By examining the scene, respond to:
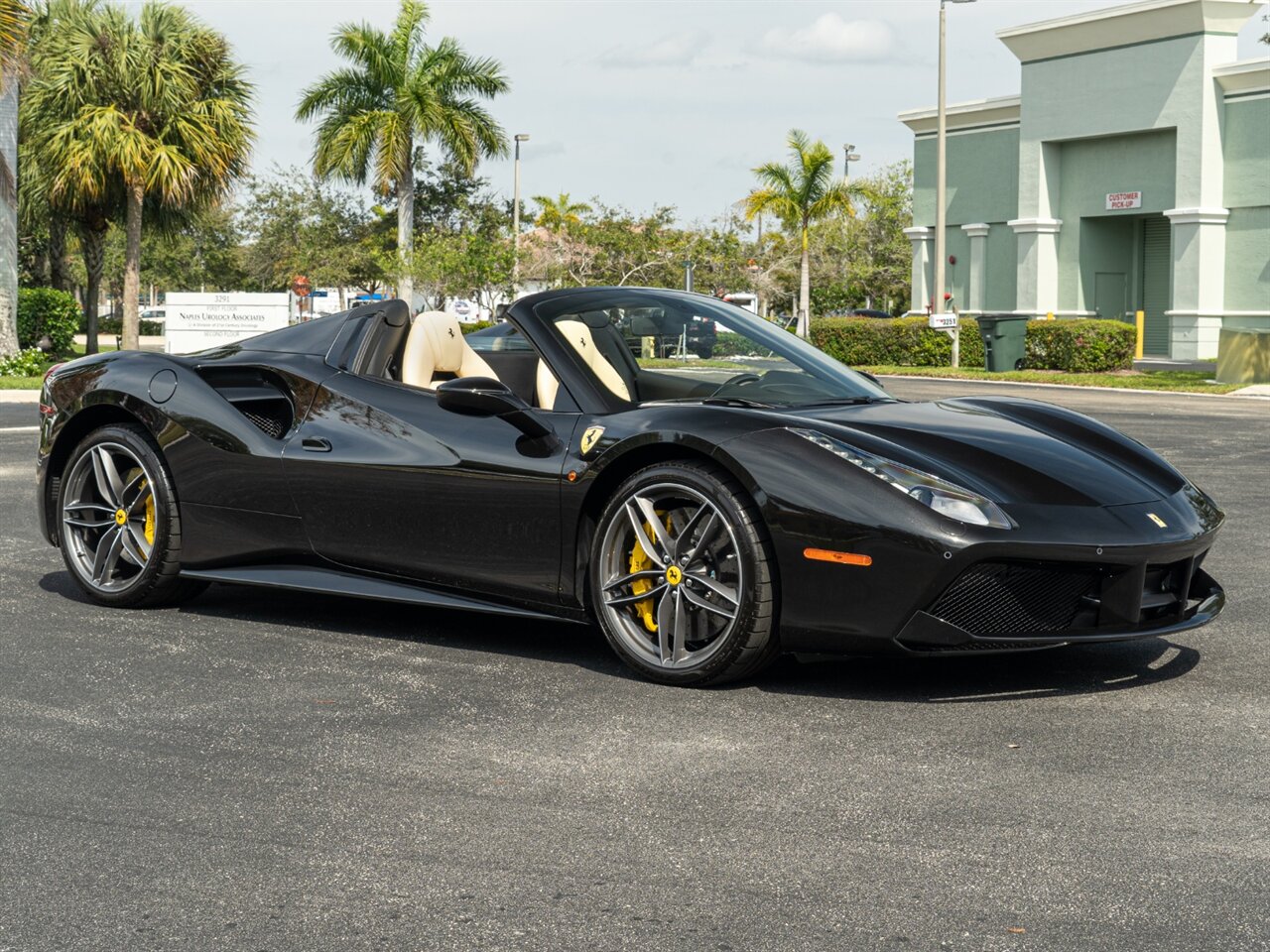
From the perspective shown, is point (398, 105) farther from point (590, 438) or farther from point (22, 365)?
point (590, 438)

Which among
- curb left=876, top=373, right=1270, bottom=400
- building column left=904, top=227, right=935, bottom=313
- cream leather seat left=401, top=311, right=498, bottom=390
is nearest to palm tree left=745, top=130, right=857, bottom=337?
building column left=904, top=227, right=935, bottom=313

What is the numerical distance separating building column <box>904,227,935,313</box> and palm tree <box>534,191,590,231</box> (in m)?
12.1

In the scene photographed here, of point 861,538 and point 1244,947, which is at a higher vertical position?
point 861,538

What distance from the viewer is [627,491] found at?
5.18 metres

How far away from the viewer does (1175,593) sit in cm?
502

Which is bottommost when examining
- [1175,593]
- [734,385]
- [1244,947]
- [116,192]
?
[1244,947]

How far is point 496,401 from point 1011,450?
1699 millimetres

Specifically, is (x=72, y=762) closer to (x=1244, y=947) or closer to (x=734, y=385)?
(x=734, y=385)

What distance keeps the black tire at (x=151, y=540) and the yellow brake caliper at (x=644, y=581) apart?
209 cm

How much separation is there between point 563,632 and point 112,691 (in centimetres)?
170

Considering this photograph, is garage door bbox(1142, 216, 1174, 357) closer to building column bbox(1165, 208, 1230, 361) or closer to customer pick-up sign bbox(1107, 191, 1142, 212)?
customer pick-up sign bbox(1107, 191, 1142, 212)

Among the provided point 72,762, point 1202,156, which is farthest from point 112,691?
point 1202,156

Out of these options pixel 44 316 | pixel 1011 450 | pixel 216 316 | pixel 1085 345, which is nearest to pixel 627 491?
pixel 1011 450

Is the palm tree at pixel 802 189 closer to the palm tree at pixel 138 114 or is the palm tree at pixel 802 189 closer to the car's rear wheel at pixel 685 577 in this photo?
the palm tree at pixel 138 114
